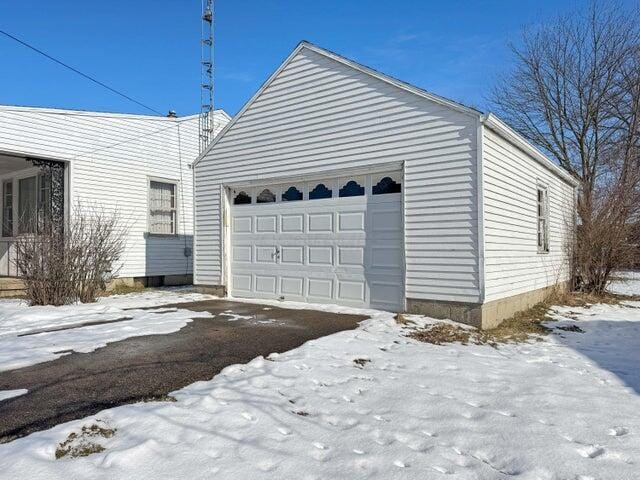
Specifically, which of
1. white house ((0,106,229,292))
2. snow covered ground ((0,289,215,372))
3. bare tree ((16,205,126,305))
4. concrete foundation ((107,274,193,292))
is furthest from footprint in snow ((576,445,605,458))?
white house ((0,106,229,292))

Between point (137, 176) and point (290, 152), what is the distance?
19.5 feet

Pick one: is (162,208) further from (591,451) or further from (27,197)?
(591,451)

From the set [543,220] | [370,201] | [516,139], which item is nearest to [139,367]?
[370,201]

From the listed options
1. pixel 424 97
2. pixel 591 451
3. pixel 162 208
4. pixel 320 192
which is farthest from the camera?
pixel 162 208

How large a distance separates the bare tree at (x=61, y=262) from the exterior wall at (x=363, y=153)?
90.4 inches

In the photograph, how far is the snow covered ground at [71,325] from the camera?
502 centimetres

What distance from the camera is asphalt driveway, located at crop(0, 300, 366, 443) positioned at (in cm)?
333

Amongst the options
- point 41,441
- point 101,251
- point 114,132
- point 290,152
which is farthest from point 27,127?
point 41,441

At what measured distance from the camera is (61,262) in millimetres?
8500

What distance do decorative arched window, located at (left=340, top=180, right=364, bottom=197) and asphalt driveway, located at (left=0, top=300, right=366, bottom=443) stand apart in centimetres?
245

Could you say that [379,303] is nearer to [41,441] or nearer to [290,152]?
[290,152]

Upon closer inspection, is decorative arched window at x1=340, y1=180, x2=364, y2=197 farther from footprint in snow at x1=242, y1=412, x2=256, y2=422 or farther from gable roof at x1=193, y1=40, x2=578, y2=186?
footprint in snow at x1=242, y1=412, x2=256, y2=422

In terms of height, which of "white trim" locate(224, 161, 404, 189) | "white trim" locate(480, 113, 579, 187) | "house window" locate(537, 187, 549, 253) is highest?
"white trim" locate(480, 113, 579, 187)

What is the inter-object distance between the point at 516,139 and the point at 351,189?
3.07 m
